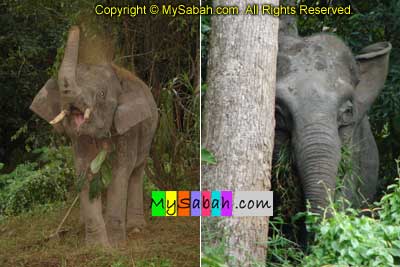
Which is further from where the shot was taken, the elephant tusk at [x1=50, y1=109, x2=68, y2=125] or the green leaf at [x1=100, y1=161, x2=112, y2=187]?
the green leaf at [x1=100, y1=161, x2=112, y2=187]

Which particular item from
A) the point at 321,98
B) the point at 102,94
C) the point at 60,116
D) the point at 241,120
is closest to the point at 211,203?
the point at 241,120

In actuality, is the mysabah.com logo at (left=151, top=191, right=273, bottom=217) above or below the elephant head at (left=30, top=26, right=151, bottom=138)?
below

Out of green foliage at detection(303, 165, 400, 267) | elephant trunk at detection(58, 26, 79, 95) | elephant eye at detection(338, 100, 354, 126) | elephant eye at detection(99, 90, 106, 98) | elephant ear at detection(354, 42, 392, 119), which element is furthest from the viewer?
elephant ear at detection(354, 42, 392, 119)

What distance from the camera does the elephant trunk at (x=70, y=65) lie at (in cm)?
412

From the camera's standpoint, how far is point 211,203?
4.71 metres

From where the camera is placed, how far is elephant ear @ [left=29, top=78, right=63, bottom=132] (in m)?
4.16

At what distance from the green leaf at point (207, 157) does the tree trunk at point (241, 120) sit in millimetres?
28

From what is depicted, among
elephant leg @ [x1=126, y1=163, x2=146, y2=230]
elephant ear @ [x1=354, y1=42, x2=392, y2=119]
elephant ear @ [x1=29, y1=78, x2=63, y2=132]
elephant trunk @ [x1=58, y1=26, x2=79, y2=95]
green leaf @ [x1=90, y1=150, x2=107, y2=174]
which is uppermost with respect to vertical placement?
elephant ear @ [x1=354, y1=42, x2=392, y2=119]

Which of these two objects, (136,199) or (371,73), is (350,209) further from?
(371,73)

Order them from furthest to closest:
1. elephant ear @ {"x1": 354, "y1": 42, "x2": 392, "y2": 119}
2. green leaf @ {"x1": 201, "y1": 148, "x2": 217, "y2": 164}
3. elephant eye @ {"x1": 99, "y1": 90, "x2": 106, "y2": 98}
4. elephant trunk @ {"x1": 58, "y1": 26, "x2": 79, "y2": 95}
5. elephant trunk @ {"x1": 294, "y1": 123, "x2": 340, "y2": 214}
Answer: elephant ear @ {"x1": 354, "y1": 42, "x2": 392, "y2": 119} < elephant trunk @ {"x1": 294, "y1": 123, "x2": 340, "y2": 214} < green leaf @ {"x1": 201, "y1": 148, "x2": 217, "y2": 164} < elephant eye @ {"x1": 99, "y1": 90, "x2": 106, "y2": 98} < elephant trunk @ {"x1": 58, "y1": 26, "x2": 79, "y2": 95}

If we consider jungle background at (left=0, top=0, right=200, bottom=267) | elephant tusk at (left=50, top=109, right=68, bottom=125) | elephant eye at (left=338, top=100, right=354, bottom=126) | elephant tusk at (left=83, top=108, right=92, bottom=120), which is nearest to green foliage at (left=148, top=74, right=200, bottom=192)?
jungle background at (left=0, top=0, right=200, bottom=267)

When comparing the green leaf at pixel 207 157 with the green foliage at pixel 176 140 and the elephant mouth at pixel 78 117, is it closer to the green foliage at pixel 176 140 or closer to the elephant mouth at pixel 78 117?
the green foliage at pixel 176 140

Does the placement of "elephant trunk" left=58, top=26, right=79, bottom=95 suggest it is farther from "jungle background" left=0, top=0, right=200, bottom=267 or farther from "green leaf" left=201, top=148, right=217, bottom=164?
"green leaf" left=201, top=148, right=217, bottom=164

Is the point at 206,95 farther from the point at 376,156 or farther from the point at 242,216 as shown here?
the point at 376,156
